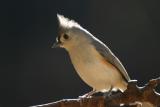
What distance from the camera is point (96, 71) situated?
3.20 m

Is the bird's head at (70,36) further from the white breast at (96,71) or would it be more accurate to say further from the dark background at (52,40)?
the dark background at (52,40)

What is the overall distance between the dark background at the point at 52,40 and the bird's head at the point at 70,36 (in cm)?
127

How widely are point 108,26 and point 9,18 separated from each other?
2.52ft

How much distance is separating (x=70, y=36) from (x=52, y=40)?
143 cm

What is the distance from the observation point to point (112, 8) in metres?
4.82

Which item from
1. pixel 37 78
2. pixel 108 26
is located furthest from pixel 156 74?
pixel 37 78

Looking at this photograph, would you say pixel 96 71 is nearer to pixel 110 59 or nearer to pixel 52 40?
pixel 110 59

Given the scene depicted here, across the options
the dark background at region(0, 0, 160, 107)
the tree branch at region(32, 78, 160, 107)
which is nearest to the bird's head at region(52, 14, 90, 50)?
the tree branch at region(32, 78, 160, 107)

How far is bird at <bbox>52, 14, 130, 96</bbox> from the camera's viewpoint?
10.6ft

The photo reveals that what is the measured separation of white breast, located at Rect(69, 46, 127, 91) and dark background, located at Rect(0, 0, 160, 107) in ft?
4.31

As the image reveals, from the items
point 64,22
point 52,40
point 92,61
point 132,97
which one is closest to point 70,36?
point 64,22


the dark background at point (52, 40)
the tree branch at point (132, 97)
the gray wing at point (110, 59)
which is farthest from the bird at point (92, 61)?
the dark background at point (52, 40)

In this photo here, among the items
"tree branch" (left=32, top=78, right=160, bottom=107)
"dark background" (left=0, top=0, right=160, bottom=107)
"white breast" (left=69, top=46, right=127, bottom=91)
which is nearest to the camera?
"tree branch" (left=32, top=78, right=160, bottom=107)

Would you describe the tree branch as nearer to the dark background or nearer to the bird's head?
the bird's head
